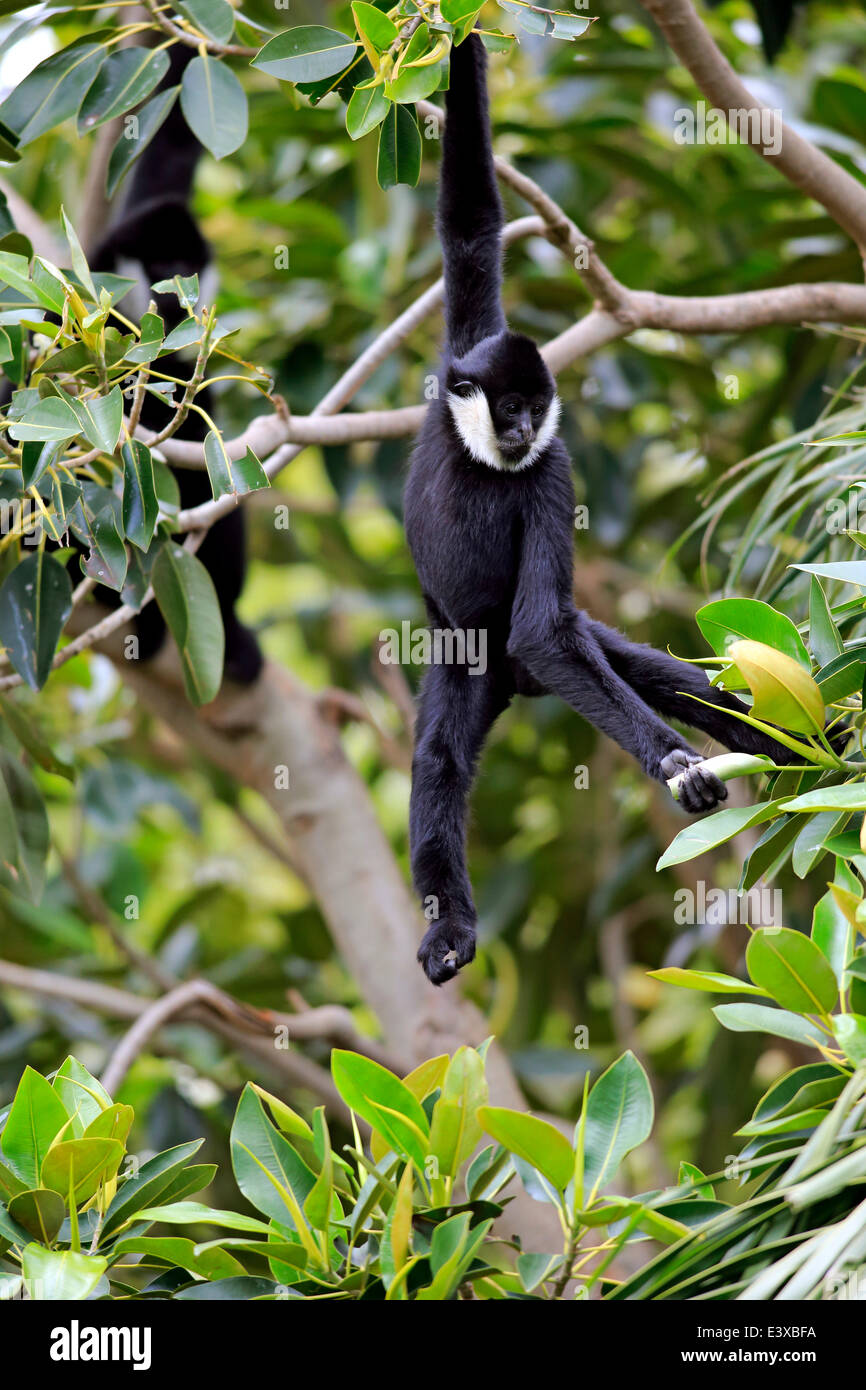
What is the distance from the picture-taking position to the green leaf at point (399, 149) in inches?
83.9

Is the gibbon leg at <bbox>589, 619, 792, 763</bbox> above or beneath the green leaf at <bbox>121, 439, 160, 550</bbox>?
beneath

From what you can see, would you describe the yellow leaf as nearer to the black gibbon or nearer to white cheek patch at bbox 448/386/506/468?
white cheek patch at bbox 448/386/506/468

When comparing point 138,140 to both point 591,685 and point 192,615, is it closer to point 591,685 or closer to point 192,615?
point 192,615

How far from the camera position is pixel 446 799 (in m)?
2.17

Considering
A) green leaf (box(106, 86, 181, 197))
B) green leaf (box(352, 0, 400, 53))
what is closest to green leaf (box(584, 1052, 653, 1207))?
green leaf (box(352, 0, 400, 53))

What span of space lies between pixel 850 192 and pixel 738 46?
6.96ft

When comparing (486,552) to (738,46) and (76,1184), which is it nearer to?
(76,1184)

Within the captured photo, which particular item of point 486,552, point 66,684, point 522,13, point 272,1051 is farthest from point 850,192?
point 66,684

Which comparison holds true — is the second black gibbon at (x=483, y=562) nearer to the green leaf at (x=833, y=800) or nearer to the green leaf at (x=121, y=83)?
the green leaf at (x=833, y=800)

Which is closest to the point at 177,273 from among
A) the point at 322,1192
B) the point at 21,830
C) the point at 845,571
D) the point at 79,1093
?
the point at 21,830

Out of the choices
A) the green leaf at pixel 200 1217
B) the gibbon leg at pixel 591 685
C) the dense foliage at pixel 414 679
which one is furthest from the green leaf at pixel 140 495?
the green leaf at pixel 200 1217

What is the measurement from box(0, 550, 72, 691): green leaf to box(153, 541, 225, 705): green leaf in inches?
7.5

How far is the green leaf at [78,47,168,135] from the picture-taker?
8.02ft
